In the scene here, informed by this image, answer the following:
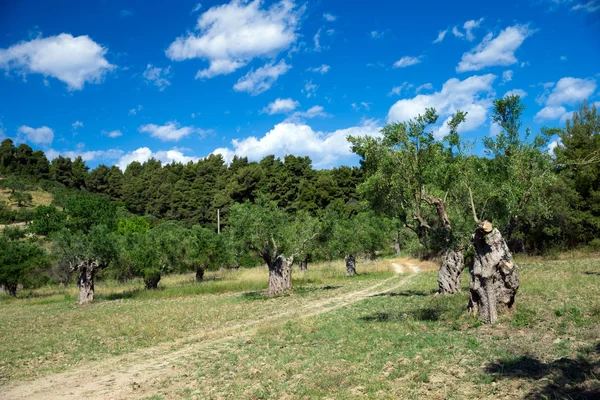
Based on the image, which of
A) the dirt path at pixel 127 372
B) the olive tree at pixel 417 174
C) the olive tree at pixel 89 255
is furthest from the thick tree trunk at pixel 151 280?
the olive tree at pixel 417 174

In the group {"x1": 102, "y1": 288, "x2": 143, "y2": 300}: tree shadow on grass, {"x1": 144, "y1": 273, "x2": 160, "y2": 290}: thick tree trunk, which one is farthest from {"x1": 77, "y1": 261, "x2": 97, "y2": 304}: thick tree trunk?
{"x1": 144, "y1": 273, "x2": 160, "y2": 290}: thick tree trunk

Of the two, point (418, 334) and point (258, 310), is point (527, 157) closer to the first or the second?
point (418, 334)

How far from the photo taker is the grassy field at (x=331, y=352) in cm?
930

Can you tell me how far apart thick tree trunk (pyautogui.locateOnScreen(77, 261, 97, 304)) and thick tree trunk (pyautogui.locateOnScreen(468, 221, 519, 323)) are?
32.2m

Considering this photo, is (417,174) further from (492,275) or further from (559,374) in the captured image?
(559,374)

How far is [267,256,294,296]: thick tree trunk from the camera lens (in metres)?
32.9

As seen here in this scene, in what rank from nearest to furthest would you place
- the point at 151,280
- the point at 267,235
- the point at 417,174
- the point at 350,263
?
the point at 417,174, the point at 267,235, the point at 151,280, the point at 350,263

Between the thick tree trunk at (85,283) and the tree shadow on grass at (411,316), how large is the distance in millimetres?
26984

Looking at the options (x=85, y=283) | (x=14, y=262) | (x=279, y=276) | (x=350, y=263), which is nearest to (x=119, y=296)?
(x=85, y=283)

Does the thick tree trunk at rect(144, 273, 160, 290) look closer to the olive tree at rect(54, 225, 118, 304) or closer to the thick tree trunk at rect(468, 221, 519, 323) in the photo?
the olive tree at rect(54, 225, 118, 304)

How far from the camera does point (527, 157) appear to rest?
24.7 m

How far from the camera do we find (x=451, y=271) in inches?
888

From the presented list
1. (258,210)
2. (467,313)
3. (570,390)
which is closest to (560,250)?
(258,210)

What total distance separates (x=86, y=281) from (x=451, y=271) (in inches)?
1172
